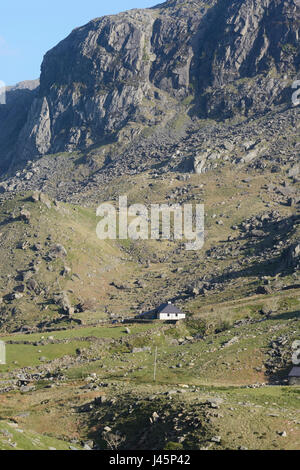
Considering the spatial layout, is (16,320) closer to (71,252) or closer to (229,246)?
(71,252)

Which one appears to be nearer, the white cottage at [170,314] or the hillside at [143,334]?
the hillside at [143,334]

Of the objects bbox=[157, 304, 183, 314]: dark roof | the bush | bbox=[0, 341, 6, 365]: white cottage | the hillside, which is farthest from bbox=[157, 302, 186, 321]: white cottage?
the bush

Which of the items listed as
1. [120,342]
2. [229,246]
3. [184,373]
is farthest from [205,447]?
[229,246]

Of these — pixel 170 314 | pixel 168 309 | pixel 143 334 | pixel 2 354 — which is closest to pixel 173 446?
pixel 2 354

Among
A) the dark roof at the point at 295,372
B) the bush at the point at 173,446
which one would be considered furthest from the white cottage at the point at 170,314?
the bush at the point at 173,446

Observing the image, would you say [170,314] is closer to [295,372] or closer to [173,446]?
[295,372]

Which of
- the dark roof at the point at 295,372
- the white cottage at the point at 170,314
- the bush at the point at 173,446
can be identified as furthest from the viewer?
the white cottage at the point at 170,314

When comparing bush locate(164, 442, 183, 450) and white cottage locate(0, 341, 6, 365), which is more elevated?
bush locate(164, 442, 183, 450)

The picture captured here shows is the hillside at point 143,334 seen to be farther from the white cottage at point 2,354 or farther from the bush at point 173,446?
the white cottage at point 2,354

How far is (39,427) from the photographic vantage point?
6462 cm

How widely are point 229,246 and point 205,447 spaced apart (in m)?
131

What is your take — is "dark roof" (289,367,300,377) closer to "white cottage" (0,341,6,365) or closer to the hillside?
the hillside

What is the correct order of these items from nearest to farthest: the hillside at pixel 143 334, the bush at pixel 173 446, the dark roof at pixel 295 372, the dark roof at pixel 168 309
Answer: the bush at pixel 173 446 < the hillside at pixel 143 334 < the dark roof at pixel 295 372 < the dark roof at pixel 168 309

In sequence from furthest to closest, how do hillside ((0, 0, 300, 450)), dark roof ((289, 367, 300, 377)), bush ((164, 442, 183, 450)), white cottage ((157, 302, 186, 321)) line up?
white cottage ((157, 302, 186, 321)), dark roof ((289, 367, 300, 377)), hillside ((0, 0, 300, 450)), bush ((164, 442, 183, 450))
